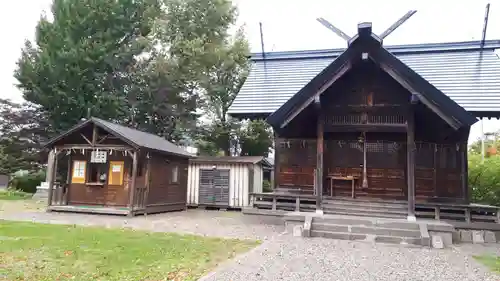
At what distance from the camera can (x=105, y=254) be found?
666 cm

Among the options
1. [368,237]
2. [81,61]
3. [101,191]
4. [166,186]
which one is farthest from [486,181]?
[81,61]

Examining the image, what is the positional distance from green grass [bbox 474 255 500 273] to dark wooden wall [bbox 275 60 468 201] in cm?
408

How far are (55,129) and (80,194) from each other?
11.7m

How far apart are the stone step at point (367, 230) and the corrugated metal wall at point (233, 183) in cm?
861

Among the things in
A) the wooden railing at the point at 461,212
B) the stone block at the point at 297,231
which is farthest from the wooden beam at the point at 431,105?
the stone block at the point at 297,231

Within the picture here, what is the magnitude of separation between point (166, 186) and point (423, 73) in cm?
1101

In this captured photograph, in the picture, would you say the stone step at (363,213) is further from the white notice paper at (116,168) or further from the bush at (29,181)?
the bush at (29,181)

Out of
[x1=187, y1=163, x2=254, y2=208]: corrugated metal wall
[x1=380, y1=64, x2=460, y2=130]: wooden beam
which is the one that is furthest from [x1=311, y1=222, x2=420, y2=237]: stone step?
[x1=187, y1=163, x2=254, y2=208]: corrugated metal wall

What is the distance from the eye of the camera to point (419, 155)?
11656 mm

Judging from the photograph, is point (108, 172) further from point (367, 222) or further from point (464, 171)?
point (464, 171)

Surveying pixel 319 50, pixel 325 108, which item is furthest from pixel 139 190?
pixel 319 50

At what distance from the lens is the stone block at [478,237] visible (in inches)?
368

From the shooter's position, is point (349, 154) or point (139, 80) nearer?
point (349, 154)

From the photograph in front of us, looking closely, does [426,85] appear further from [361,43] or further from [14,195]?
[14,195]
